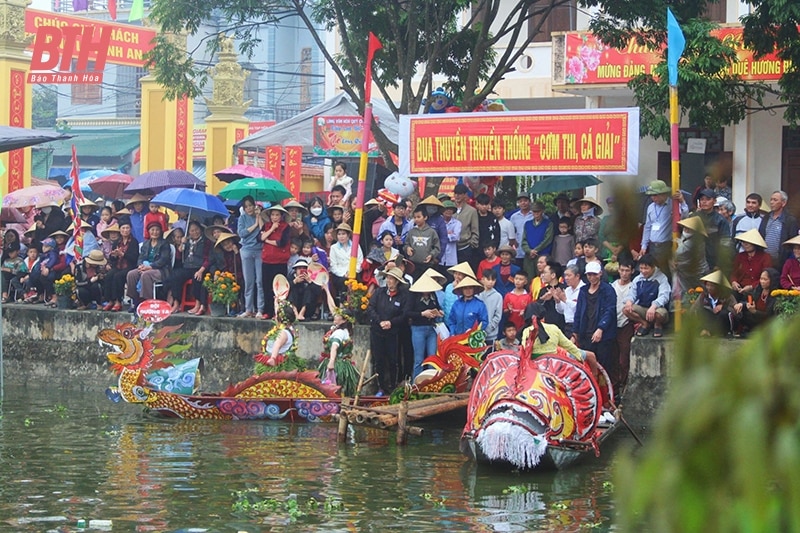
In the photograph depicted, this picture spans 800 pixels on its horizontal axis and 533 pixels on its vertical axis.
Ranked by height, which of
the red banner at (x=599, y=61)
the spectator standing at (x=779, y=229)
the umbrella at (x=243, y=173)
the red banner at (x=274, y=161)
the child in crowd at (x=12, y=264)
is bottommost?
the child in crowd at (x=12, y=264)

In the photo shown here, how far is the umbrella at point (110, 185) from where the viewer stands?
24984 mm

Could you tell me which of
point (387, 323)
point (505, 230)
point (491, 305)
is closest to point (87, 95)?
point (505, 230)

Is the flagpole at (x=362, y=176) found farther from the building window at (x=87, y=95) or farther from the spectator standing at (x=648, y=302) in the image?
the building window at (x=87, y=95)

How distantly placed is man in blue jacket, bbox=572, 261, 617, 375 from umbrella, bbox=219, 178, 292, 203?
5.81 m

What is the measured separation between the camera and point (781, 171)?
73.9 ft

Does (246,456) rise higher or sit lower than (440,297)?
lower

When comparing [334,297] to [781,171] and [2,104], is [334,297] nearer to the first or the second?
[781,171]

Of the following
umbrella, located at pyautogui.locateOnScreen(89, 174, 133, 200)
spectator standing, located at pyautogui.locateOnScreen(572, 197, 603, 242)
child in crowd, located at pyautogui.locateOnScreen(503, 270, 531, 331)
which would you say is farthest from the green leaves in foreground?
umbrella, located at pyautogui.locateOnScreen(89, 174, 133, 200)

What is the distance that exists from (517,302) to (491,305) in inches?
12.2

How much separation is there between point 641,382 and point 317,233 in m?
5.38

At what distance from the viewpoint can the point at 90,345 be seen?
19.3 meters

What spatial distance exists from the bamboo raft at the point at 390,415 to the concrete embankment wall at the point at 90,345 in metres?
2.23

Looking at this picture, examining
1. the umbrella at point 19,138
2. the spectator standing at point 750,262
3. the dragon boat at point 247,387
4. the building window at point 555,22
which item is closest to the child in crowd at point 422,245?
the dragon boat at point 247,387

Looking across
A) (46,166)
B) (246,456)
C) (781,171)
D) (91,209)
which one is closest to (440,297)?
(246,456)
